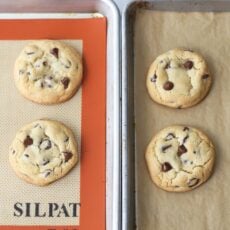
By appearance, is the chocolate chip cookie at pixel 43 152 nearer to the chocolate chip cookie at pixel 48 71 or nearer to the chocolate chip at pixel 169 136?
the chocolate chip cookie at pixel 48 71

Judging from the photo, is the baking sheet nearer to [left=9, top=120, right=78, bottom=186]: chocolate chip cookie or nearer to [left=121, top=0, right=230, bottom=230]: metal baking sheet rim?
[left=121, top=0, right=230, bottom=230]: metal baking sheet rim

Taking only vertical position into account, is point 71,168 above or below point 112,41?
below

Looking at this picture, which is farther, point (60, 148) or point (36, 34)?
point (36, 34)

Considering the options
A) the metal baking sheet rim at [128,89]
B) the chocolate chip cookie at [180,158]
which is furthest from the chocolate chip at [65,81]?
the chocolate chip cookie at [180,158]

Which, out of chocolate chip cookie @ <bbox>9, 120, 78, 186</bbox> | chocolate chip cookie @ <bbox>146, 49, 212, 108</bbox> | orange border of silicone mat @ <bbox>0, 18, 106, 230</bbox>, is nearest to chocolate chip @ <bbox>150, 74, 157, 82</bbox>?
chocolate chip cookie @ <bbox>146, 49, 212, 108</bbox>

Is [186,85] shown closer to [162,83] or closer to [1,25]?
[162,83]

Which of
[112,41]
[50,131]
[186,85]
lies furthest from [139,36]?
[50,131]
